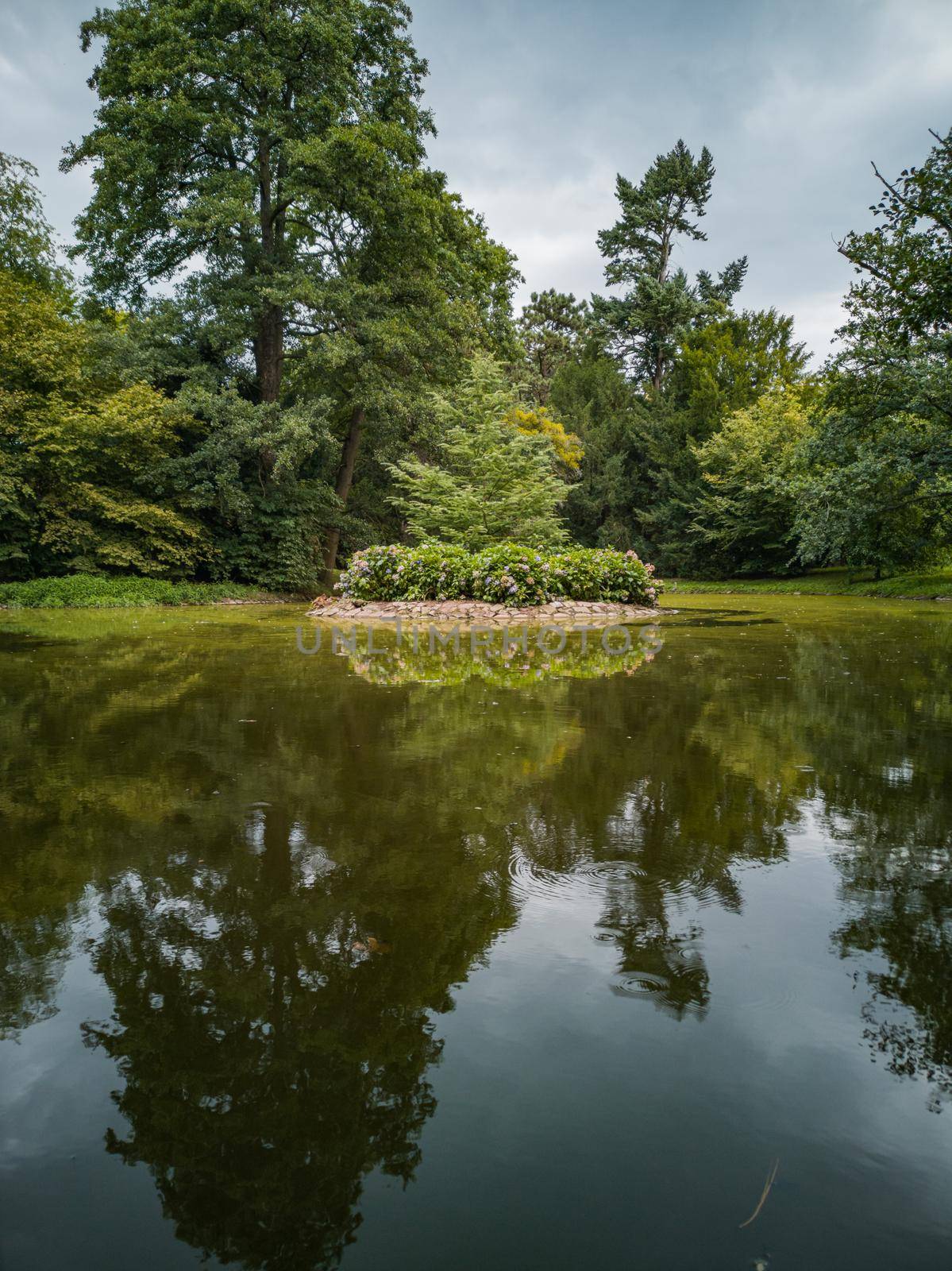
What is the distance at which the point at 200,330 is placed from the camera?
17156 millimetres

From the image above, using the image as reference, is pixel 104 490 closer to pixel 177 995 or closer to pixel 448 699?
pixel 448 699

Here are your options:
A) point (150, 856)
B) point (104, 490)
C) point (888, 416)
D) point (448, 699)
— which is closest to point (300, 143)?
point (104, 490)

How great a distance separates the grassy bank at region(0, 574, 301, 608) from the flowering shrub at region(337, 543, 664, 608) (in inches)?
195

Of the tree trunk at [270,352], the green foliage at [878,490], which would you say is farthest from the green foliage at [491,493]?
the tree trunk at [270,352]

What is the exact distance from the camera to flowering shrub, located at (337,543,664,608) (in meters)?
11.4

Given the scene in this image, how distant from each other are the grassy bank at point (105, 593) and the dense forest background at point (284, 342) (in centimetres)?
74

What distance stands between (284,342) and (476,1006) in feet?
72.4

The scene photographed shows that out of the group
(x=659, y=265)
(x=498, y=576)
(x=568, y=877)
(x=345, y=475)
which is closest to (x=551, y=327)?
(x=659, y=265)

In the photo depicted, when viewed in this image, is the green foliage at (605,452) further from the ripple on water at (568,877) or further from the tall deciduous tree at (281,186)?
the ripple on water at (568,877)

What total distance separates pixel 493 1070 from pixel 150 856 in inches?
55.4

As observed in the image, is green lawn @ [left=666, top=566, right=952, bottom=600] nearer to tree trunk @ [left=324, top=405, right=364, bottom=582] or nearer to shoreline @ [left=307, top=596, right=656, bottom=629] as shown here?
shoreline @ [left=307, top=596, right=656, bottom=629]

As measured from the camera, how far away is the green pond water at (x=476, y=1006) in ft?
3.32

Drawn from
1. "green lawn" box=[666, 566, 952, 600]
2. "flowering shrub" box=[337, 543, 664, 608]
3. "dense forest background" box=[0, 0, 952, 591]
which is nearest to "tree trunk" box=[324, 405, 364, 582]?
"dense forest background" box=[0, 0, 952, 591]

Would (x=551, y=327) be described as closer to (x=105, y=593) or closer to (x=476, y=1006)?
(x=105, y=593)
